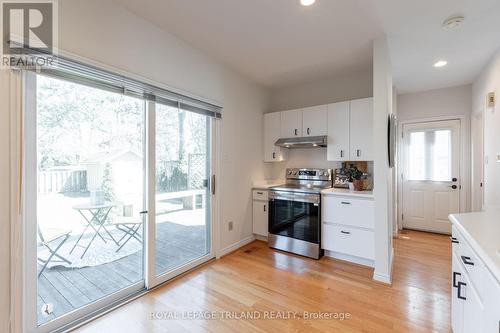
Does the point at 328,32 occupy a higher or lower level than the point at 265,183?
higher

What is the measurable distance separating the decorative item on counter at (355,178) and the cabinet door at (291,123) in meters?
0.93

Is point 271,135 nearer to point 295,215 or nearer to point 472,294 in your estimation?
point 295,215

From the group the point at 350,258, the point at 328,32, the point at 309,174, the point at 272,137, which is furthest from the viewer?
the point at 272,137

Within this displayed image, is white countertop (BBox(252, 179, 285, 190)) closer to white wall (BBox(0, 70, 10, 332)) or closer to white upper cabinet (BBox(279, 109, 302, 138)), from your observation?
white upper cabinet (BBox(279, 109, 302, 138))

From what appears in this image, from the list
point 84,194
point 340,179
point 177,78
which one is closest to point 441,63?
point 340,179

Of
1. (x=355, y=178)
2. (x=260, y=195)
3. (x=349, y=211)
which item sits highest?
(x=355, y=178)

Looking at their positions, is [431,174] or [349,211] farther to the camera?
[431,174]

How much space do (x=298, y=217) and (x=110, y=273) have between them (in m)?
2.28

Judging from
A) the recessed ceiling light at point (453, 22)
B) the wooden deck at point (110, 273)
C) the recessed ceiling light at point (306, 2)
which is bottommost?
the wooden deck at point (110, 273)

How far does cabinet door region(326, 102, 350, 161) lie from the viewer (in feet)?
10.5

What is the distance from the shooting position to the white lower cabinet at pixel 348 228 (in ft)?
8.96

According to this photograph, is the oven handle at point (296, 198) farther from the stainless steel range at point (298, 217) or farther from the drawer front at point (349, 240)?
the drawer front at point (349, 240)

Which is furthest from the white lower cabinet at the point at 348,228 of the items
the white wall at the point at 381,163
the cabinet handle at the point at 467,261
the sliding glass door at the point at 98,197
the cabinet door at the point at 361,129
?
the sliding glass door at the point at 98,197

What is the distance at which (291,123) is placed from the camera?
3709mm
